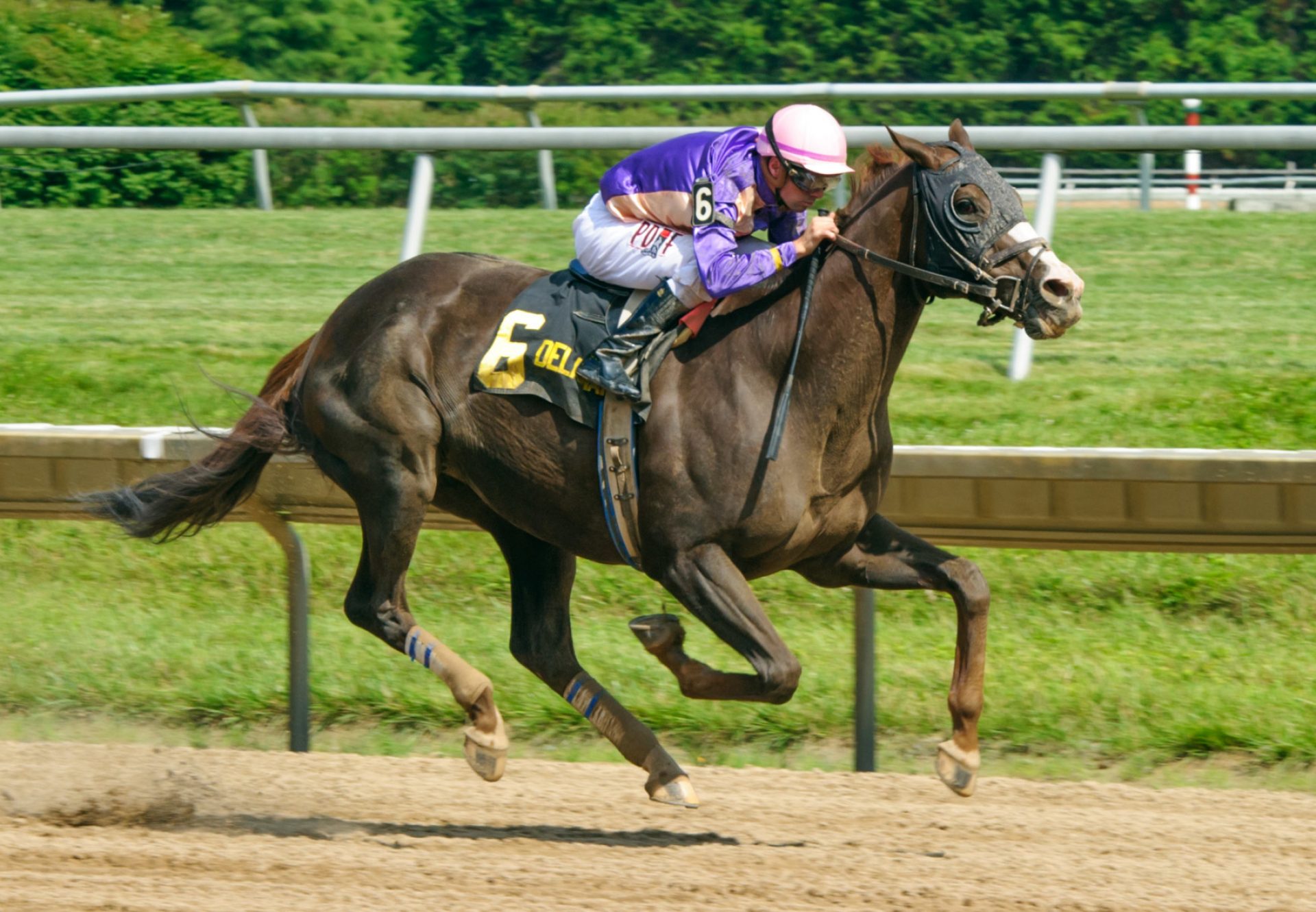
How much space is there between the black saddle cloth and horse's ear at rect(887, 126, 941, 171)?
2.61 feet

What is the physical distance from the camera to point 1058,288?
4.51 meters

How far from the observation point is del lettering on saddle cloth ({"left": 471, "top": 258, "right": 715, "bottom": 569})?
497cm

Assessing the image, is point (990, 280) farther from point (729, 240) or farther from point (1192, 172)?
point (1192, 172)

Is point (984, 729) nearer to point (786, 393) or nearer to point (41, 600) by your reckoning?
point (786, 393)

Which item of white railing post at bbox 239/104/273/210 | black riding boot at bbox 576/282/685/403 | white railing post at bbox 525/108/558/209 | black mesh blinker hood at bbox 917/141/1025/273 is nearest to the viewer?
black mesh blinker hood at bbox 917/141/1025/273

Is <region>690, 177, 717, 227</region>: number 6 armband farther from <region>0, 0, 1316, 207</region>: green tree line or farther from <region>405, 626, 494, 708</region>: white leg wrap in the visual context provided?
<region>0, 0, 1316, 207</region>: green tree line

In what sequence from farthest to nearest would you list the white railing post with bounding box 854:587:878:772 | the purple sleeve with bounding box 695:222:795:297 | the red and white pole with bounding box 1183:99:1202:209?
the red and white pole with bounding box 1183:99:1202:209 < the white railing post with bounding box 854:587:878:772 < the purple sleeve with bounding box 695:222:795:297

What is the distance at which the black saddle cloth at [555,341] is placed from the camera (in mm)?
5082

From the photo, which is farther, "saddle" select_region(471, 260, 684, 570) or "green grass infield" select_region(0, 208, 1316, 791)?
"green grass infield" select_region(0, 208, 1316, 791)

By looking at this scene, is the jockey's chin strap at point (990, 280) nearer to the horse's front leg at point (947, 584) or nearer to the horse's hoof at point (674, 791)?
the horse's front leg at point (947, 584)

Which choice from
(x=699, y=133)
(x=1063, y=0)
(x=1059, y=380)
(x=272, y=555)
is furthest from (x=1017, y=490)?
(x=1063, y=0)

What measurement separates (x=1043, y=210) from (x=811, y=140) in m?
2.90

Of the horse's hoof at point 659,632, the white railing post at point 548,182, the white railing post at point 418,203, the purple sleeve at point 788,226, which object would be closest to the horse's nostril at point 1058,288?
the purple sleeve at point 788,226

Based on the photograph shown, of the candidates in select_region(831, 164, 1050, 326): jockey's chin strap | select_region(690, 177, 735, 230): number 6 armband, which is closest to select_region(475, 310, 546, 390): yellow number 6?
select_region(690, 177, 735, 230): number 6 armband
